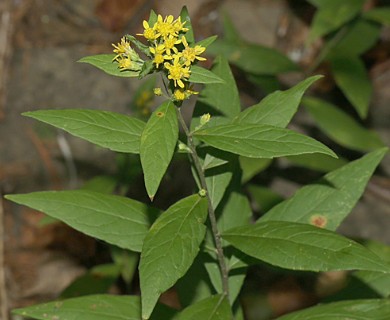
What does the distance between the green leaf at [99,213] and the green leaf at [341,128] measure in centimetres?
201

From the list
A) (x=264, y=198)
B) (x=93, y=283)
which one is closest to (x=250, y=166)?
(x=264, y=198)

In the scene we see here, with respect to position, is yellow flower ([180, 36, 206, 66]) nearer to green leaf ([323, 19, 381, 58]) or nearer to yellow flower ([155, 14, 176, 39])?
yellow flower ([155, 14, 176, 39])

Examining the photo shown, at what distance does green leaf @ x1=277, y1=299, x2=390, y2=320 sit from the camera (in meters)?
2.78

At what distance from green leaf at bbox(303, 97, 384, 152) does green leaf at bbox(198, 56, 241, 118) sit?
1741 mm

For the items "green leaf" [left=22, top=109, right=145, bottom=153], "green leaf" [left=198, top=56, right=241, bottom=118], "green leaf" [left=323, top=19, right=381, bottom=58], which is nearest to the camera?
"green leaf" [left=22, top=109, right=145, bottom=153]

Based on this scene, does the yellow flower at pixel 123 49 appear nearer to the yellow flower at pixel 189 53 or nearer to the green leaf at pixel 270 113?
the yellow flower at pixel 189 53

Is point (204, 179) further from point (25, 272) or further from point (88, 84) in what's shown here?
point (88, 84)

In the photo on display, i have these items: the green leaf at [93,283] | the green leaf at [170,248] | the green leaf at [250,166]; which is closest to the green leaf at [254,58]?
the green leaf at [250,166]

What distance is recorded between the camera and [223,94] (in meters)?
2.98

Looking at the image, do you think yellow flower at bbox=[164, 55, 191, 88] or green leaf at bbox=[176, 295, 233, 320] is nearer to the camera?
yellow flower at bbox=[164, 55, 191, 88]

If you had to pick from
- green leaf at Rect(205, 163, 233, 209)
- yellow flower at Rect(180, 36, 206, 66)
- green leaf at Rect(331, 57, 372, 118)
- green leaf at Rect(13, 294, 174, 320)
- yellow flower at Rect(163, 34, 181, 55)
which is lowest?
green leaf at Rect(13, 294, 174, 320)

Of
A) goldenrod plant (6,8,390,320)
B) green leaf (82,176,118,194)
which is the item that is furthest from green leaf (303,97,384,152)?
goldenrod plant (6,8,390,320)

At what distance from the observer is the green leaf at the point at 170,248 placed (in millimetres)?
2324

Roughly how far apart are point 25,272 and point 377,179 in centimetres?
250
